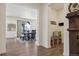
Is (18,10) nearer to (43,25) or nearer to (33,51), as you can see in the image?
(43,25)

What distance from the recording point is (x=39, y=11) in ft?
21.7

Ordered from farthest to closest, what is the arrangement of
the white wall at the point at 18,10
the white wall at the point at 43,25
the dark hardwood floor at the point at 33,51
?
1. the white wall at the point at 18,10
2. the white wall at the point at 43,25
3. the dark hardwood floor at the point at 33,51

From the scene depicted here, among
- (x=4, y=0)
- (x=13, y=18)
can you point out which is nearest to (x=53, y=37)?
(x=4, y=0)

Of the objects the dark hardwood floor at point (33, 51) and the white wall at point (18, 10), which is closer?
the dark hardwood floor at point (33, 51)

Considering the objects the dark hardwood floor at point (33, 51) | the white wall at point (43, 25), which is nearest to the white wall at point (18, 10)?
the white wall at point (43, 25)

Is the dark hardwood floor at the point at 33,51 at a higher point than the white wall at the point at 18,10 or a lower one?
lower

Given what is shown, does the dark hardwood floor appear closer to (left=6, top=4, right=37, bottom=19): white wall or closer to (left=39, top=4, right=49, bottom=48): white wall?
(left=39, top=4, right=49, bottom=48): white wall

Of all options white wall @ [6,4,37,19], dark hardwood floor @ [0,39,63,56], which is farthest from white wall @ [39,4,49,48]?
white wall @ [6,4,37,19]

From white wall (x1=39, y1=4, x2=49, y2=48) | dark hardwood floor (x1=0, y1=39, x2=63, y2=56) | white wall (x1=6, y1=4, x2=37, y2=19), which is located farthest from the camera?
white wall (x1=6, y1=4, x2=37, y2=19)

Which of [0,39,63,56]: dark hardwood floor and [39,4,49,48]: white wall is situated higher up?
[39,4,49,48]: white wall

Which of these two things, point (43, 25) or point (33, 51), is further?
point (43, 25)

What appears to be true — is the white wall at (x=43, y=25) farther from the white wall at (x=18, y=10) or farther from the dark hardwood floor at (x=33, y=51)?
the white wall at (x=18, y=10)

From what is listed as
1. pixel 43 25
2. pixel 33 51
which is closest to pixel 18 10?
pixel 43 25

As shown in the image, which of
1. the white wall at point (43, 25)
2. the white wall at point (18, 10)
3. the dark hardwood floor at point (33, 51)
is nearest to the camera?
the dark hardwood floor at point (33, 51)
